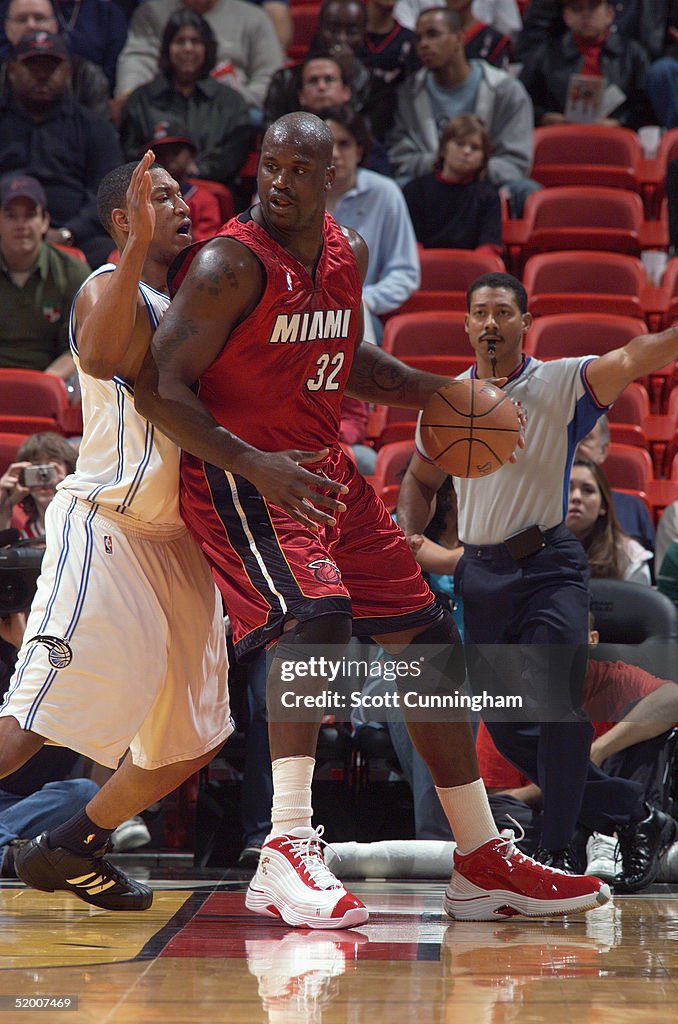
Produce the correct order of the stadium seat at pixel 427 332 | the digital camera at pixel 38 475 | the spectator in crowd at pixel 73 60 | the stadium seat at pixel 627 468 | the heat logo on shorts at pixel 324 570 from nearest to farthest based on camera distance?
the heat logo on shorts at pixel 324 570, the digital camera at pixel 38 475, the stadium seat at pixel 627 468, the stadium seat at pixel 427 332, the spectator in crowd at pixel 73 60

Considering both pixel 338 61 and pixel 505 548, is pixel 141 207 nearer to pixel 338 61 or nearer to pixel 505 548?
pixel 505 548

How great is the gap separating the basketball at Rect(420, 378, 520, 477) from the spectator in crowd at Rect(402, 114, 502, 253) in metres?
4.55

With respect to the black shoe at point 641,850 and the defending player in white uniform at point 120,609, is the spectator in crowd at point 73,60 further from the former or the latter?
the black shoe at point 641,850

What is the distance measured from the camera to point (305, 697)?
3.12m

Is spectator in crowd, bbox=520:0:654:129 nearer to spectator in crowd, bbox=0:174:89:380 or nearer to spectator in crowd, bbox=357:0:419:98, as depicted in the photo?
spectator in crowd, bbox=357:0:419:98

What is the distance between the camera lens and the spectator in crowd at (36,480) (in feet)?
16.4

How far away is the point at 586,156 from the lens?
9.07 metres

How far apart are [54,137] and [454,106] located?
260cm

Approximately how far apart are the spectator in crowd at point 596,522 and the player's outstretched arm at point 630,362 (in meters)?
0.82

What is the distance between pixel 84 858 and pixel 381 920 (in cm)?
77

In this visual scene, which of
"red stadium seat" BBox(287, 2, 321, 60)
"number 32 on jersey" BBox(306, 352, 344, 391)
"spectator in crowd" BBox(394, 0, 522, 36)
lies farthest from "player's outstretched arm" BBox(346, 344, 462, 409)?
"red stadium seat" BBox(287, 2, 321, 60)

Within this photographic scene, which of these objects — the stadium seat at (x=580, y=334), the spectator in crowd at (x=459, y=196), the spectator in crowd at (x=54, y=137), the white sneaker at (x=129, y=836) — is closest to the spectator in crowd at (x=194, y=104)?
the spectator in crowd at (x=54, y=137)

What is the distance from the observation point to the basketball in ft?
11.9

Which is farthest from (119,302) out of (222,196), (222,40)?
(222,40)
